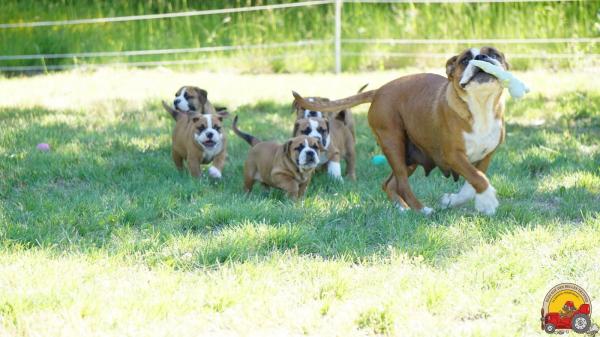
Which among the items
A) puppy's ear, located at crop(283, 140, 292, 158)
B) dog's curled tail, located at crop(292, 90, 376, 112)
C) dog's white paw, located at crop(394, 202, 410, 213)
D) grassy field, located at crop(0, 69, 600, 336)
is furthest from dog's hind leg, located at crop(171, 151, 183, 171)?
dog's white paw, located at crop(394, 202, 410, 213)

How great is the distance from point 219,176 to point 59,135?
2.15 meters

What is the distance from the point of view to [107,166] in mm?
7762

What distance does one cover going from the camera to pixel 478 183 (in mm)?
5887

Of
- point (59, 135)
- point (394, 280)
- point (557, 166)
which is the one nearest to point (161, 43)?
point (59, 135)

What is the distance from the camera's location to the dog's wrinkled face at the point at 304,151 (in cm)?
702

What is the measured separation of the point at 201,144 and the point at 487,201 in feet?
9.73

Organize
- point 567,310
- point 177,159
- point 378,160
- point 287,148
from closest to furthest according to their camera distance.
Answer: point 567,310
point 287,148
point 177,159
point 378,160

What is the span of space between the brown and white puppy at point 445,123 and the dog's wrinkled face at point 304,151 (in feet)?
1.85

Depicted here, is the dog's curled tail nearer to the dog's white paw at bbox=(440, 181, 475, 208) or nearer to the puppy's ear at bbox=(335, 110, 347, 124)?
the dog's white paw at bbox=(440, 181, 475, 208)

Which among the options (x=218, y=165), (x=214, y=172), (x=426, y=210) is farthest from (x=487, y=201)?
(x=218, y=165)

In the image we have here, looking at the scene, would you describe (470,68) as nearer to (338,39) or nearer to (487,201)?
(487,201)

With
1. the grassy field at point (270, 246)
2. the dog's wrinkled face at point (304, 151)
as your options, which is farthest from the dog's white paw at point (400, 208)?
the dog's wrinkled face at point (304, 151)

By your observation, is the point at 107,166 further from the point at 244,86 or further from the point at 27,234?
the point at 244,86

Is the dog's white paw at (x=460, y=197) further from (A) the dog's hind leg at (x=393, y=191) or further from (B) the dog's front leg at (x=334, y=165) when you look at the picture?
(B) the dog's front leg at (x=334, y=165)
